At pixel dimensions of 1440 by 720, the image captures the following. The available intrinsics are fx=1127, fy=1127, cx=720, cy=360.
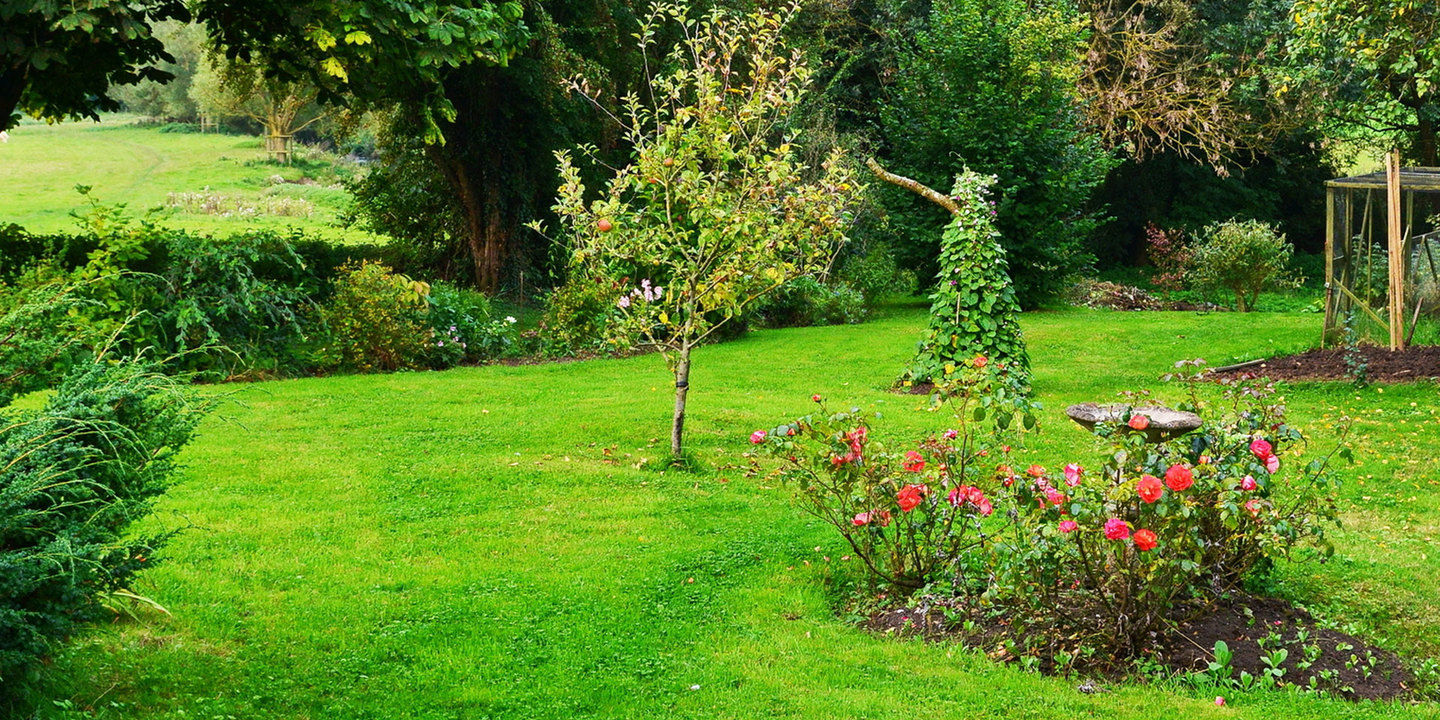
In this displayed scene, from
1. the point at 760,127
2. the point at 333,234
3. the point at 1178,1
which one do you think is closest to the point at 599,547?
the point at 760,127

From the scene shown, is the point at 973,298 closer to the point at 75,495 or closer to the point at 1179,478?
the point at 1179,478

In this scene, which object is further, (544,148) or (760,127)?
(544,148)

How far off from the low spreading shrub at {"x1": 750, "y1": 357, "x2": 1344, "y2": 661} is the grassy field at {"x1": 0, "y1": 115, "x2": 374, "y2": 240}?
26.6 meters

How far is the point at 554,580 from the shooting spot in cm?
645

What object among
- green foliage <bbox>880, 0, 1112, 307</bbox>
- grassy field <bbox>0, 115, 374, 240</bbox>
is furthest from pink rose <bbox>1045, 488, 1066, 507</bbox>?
grassy field <bbox>0, 115, 374, 240</bbox>

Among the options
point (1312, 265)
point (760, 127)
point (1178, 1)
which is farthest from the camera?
point (1312, 265)

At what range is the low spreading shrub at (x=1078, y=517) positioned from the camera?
17.4 feet

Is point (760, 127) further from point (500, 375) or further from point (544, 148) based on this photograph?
point (544, 148)

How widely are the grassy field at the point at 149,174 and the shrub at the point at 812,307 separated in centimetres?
1613

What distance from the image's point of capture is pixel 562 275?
2077cm

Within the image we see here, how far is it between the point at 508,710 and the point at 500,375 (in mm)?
9516

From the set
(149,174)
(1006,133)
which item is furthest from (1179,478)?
(149,174)

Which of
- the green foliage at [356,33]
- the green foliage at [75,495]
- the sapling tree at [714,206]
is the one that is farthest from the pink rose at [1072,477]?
the green foliage at [356,33]

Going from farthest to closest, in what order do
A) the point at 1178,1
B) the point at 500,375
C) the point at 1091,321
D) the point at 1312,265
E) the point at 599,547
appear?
1. the point at 1312,265
2. the point at 1178,1
3. the point at 1091,321
4. the point at 500,375
5. the point at 599,547
